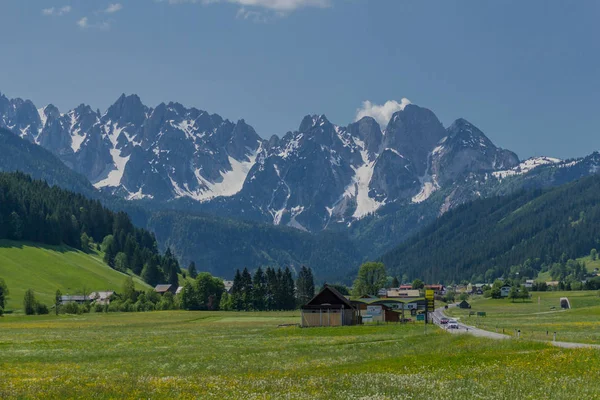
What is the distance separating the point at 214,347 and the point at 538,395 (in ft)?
131

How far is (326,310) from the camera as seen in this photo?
106 meters

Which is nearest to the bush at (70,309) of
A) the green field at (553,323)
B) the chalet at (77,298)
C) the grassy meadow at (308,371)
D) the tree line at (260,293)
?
the chalet at (77,298)

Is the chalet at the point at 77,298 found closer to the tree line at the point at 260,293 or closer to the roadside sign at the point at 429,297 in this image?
the tree line at the point at 260,293

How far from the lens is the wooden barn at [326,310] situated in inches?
4156

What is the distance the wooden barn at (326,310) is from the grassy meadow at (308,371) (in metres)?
40.9

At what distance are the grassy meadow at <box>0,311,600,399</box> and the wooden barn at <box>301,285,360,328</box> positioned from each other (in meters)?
40.9

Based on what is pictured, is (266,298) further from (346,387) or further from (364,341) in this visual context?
(346,387)

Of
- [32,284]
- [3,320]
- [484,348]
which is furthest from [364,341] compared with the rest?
[32,284]

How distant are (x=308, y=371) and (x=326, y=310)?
6503cm

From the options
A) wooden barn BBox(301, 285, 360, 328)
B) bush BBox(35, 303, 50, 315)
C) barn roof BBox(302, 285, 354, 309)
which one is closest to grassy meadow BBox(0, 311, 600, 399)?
wooden barn BBox(301, 285, 360, 328)

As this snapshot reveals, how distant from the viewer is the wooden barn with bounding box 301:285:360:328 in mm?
105562

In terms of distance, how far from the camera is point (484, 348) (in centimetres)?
4631

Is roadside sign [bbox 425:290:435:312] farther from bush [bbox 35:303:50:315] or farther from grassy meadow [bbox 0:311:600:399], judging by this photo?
bush [bbox 35:303:50:315]

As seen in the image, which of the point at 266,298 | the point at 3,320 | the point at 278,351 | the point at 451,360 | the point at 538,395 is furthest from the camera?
the point at 266,298
